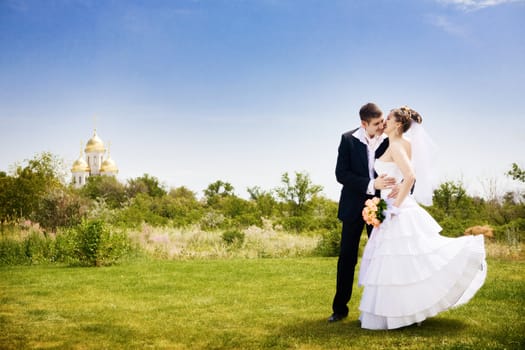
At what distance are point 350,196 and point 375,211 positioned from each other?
0.53 metres

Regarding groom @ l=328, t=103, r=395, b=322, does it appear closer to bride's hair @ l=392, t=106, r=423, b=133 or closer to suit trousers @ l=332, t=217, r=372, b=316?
suit trousers @ l=332, t=217, r=372, b=316

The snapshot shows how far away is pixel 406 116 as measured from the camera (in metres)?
5.33

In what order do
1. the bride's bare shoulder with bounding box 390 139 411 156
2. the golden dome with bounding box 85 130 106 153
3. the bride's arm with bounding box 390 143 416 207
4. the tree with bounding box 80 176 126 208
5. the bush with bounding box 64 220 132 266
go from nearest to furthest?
1. the bride's arm with bounding box 390 143 416 207
2. the bride's bare shoulder with bounding box 390 139 411 156
3. the bush with bounding box 64 220 132 266
4. the tree with bounding box 80 176 126 208
5. the golden dome with bounding box 85 130 106 153

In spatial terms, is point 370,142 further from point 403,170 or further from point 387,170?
point 403,170

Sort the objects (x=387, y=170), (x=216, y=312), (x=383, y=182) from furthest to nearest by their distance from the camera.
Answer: (x=216, y=312), (x=387, y=170), (x=383, y=182)

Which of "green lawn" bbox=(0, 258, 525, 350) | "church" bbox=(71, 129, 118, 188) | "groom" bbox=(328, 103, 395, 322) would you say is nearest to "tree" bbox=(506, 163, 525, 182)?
"green lawn" bbox=(0, 258, 525, 350)

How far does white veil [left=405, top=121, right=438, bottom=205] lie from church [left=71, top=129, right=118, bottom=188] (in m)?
78.3

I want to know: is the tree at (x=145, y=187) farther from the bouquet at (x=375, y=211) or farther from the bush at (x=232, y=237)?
the bouquet at (x=375, y=211)

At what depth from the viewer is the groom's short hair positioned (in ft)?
17.8

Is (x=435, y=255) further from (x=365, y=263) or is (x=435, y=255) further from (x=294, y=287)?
(x=294, y=287)

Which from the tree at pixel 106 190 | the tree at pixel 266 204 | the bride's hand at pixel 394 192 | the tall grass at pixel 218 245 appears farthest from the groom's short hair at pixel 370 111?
the tree at pixel 106 190

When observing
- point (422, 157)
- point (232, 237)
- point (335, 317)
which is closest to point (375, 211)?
point (422, 157)

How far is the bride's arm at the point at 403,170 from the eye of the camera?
16.9ft

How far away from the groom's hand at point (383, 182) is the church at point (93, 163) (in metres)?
78.3
